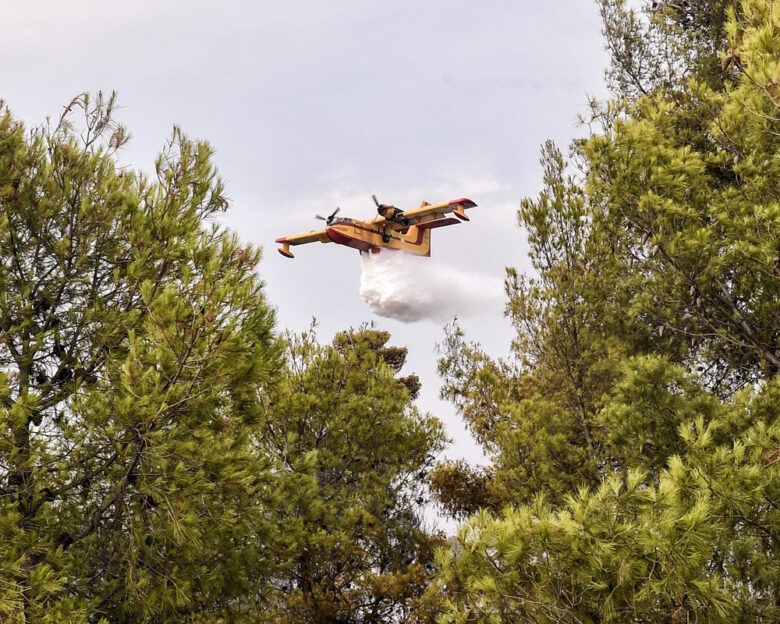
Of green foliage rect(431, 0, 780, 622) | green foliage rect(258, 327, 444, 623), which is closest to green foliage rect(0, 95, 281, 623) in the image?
green foliage rect(431, 0, 780, 622)

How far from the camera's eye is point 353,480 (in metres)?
17.8

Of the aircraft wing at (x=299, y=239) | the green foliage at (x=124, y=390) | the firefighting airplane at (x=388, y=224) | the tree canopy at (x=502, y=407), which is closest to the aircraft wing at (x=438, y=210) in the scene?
the firefighting airplane at (x=388, y=224)

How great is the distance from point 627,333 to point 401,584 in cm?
643

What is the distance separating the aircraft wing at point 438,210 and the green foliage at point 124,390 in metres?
Result: 16.7

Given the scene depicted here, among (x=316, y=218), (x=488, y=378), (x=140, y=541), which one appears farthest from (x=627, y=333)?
(x=316, y=218)

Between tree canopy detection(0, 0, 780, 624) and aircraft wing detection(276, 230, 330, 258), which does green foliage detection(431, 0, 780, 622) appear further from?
aircraft wing detection(276, 230, 330, 258)

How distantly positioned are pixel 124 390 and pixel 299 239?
2585cm

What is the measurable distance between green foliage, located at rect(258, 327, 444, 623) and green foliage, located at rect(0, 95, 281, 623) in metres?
5.15

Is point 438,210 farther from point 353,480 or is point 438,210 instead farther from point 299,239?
point 353,480

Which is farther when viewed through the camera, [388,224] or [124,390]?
[388,224]

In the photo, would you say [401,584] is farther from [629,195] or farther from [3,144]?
[3,144]

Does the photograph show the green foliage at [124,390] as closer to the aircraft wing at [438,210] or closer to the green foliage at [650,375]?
the green foliage at [650,375]

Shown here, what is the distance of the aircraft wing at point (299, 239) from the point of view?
34.2 m

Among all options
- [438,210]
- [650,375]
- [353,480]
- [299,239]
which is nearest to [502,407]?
[353,480]
